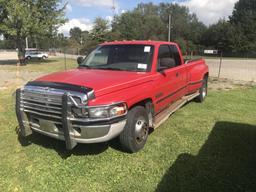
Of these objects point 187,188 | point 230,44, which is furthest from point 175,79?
point 230,44

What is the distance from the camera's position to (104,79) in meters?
4.16

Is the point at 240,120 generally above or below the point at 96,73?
below

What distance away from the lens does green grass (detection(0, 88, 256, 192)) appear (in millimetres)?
3588

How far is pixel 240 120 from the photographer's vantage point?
6309mm

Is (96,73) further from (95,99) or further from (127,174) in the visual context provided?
(127,174)

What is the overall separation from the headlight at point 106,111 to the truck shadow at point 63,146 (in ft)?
3.59

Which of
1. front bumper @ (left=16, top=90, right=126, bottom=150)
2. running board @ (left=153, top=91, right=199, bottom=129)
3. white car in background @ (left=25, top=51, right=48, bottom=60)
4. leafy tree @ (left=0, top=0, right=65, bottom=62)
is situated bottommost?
white car in background @ (left=25, top=51, right=48, bottom=60)

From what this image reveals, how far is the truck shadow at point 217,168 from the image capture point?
3533 millimetres

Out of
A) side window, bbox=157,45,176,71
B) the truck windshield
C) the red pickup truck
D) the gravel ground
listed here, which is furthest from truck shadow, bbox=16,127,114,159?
the gravel ground

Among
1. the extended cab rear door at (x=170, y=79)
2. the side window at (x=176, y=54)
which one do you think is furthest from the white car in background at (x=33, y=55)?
the extended cab rear door at (x=170, y=79)

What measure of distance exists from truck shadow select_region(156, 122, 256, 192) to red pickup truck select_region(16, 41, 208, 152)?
909 mm

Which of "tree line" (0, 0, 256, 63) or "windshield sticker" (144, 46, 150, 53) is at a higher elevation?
"tree line" (0, 0, 256, 63)

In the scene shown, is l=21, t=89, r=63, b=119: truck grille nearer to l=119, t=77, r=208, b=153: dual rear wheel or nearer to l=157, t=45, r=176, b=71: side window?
l=119, t=77, r=208, b=153: dual rear wheel

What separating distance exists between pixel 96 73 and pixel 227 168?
2.62 m
